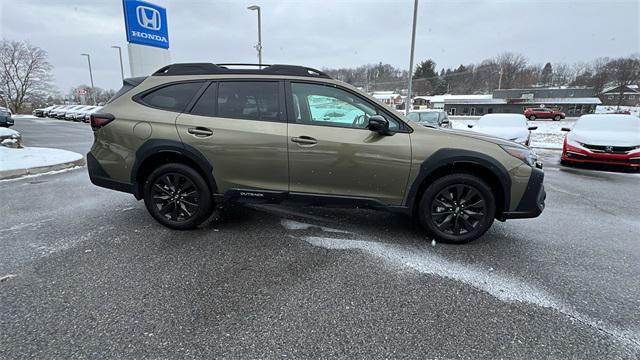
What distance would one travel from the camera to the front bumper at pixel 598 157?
26.8ft

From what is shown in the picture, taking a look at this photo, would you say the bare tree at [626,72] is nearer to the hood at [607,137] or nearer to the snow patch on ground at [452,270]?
the hood at [607,137]

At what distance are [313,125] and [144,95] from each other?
2051 mm

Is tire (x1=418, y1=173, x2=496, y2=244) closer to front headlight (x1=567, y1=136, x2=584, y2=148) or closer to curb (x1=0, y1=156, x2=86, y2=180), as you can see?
front headlight (x1=567, y1=136, x2=584, y2=148)

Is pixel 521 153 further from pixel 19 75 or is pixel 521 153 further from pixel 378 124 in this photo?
pixel 19 75

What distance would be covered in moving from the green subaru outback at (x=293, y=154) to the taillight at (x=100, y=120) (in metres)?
0.01

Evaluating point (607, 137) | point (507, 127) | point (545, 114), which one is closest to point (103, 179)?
point (607, 137)

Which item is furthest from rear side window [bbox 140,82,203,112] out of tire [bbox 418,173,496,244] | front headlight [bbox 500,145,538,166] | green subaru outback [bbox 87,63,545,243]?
front headlight [bbox 500,145,538,166]

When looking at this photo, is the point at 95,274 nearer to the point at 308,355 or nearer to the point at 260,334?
the point at 260,334

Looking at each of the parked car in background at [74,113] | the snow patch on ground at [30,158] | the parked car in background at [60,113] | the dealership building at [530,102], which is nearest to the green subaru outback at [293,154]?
→ the snow patch on ground at [30,158]

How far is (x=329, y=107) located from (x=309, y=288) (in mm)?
1928

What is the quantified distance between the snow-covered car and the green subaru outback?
7.76 m

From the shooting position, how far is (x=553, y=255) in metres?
3.44

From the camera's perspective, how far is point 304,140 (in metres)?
3.44

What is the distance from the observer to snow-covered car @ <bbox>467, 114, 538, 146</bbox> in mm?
10383
